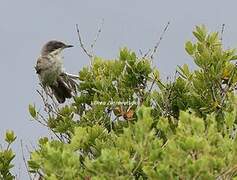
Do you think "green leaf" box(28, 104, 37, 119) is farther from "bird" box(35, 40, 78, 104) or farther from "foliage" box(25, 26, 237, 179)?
"bird" box(35, 40, 78, 104)

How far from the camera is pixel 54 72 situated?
1045cm

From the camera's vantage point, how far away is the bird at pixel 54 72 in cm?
967

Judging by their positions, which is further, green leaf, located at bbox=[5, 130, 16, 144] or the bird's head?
the bird's head

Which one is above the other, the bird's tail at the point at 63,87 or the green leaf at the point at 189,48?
the bird's tail at the point at 63,87

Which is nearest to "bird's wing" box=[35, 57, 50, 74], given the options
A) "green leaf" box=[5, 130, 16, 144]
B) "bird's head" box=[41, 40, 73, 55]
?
"bird's head" box=[41, 40, 73, 55]

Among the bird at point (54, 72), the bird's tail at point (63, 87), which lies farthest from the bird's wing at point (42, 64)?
the bird's tail at point (63, 87)

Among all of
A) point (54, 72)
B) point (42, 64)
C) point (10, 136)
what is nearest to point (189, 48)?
point (10, 136)

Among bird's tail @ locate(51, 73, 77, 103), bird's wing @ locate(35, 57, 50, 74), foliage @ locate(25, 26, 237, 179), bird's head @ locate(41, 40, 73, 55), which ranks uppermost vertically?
bird's head @ locate(41, 40, 73, 55)

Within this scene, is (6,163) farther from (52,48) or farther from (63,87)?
(52,48)

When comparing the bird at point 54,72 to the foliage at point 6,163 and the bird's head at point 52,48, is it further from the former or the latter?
the foliage at point 6,163

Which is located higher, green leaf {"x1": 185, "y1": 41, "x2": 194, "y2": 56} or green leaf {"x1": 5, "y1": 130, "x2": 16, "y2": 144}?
green leaf {"x1": 185, "y1": 41, "x2": 194, "y2": 56}

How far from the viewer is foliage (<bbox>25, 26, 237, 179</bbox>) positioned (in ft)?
15.7

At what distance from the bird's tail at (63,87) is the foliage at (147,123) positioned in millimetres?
1441

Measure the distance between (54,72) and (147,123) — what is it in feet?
18.1
